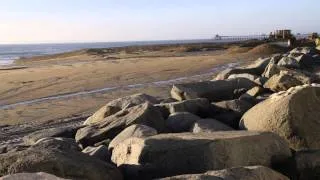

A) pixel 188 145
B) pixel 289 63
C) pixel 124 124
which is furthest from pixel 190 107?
pixel 289 63

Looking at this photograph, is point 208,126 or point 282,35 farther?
point 282,35

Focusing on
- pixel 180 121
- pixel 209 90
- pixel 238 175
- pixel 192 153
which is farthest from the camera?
pixel 209 90

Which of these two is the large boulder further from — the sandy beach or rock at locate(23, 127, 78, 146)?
the sandy beach

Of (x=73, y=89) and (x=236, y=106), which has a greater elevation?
(x=236, y=106)

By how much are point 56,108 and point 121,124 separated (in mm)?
6534

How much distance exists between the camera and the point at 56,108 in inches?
538

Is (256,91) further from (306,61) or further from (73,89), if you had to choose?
(306,61)

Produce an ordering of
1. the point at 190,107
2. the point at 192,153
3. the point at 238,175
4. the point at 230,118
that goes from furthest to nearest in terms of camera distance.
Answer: the point at 190,107 → the point at 230,118 → the point at 192,153 → the point at 238,175

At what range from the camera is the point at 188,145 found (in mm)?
5336

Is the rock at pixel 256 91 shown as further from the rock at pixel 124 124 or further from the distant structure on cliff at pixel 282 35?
the distant structure on cliff at pixel 282 35

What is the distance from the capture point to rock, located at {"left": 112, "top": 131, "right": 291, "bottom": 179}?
5.22m

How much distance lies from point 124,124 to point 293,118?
7.74 feet

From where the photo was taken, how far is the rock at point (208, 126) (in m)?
6.89

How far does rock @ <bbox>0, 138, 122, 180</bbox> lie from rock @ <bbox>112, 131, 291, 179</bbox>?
0.42 meters
